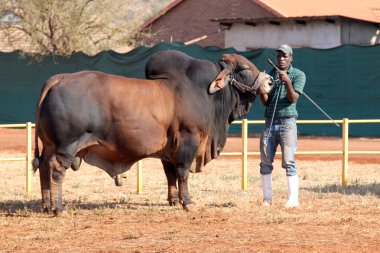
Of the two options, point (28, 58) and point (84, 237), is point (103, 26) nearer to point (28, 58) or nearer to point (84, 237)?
point (28, 58)

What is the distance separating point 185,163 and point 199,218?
2.98ft

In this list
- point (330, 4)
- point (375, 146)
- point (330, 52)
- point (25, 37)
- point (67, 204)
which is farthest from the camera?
point (330, 4)

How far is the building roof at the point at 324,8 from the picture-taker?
122 ft

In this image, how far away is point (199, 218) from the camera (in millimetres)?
12172

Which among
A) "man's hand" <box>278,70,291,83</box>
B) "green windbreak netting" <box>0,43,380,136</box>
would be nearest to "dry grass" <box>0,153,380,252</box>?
"man's hand" <box>278,70,291,83</box>

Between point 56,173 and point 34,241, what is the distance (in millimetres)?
1823

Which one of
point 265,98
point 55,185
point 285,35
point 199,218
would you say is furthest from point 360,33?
point 55,185

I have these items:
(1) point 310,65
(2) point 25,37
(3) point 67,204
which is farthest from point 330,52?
(3) point 67,204

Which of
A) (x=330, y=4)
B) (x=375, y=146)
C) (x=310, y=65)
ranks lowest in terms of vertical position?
(x=375, y=146)

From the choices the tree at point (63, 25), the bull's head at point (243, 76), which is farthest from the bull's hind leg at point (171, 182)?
the tree at point (63, 25)

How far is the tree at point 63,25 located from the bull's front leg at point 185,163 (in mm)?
20690

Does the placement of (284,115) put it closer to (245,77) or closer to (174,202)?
(245,77)

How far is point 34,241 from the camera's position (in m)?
10.5

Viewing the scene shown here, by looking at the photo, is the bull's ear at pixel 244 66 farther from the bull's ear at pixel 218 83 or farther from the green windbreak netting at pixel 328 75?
the green windbreak netting at pixel 328 75
